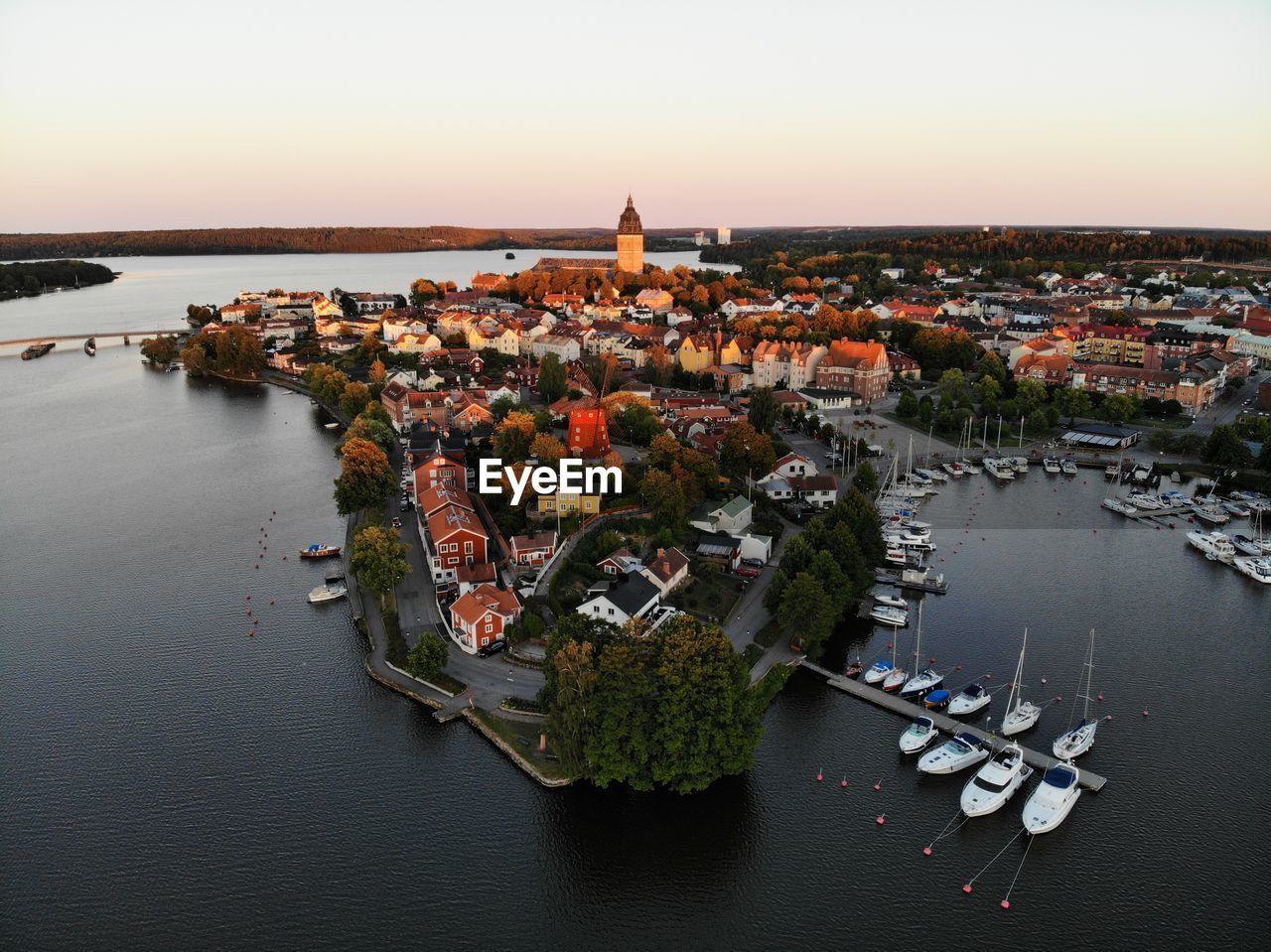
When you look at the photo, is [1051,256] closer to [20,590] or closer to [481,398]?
[481,398]

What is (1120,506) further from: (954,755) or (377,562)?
(377,562)

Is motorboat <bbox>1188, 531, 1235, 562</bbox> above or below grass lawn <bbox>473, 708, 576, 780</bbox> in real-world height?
above

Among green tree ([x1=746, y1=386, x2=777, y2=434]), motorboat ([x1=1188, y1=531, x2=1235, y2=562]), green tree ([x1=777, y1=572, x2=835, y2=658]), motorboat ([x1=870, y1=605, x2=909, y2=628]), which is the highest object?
green tree ([x1=746, y1=386, x2=777, y2=434])

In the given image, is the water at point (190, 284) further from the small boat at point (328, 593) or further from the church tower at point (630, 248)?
the small boat at point (328, 593)

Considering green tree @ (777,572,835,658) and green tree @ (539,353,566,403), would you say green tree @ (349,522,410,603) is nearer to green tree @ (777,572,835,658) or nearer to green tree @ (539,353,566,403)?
green tree @ (777,572,835,658)

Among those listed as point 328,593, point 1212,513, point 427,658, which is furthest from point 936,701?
point 1212,513

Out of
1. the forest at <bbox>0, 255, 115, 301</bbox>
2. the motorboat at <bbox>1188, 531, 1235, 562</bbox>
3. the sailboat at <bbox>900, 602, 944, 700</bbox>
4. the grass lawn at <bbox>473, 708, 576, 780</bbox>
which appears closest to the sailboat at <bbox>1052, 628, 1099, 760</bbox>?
the sailboat at <bbox>900, 602, 944, 700</bbox>
